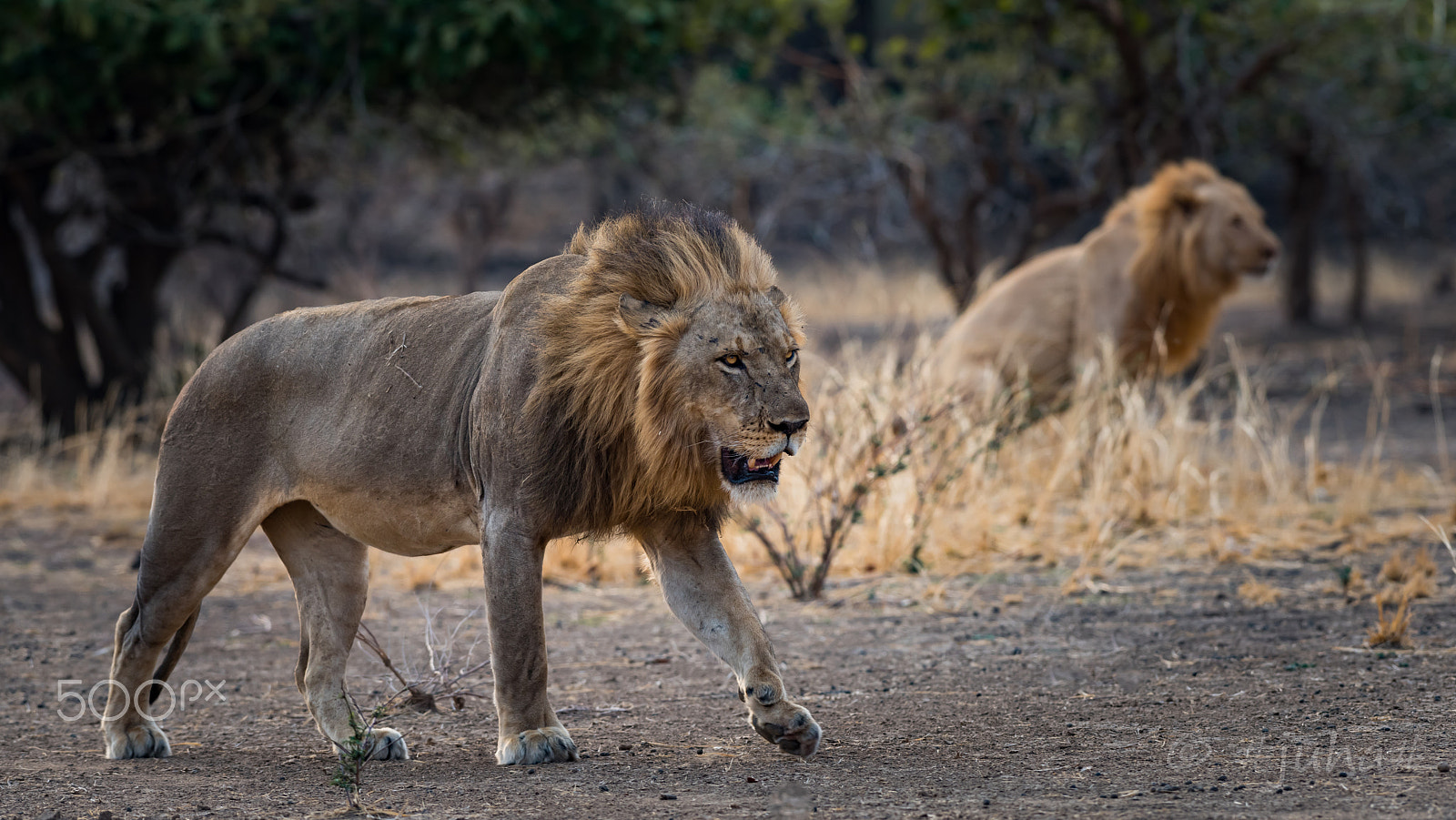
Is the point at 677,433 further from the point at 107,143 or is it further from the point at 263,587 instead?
the point at 107,143

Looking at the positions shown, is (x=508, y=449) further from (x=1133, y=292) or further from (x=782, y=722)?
(x=1133, y=292)

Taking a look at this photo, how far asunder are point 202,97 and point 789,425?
6.89 meters

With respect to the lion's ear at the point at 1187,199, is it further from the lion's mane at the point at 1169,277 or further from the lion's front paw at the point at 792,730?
the lion's front paw at the point at 792,730

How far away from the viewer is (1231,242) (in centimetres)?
866

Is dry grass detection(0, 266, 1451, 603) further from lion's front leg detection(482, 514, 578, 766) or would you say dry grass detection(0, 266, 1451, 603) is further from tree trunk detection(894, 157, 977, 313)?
tree trunk detection(894, 157, 977, 313)

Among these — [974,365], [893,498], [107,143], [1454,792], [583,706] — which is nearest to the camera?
[1454,792]

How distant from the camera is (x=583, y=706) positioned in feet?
14.7

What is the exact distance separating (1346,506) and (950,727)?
12.6ft

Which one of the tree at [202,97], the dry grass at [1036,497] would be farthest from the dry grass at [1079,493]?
the tree at [202,97]

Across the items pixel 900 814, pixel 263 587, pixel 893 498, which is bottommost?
pixel 263 587

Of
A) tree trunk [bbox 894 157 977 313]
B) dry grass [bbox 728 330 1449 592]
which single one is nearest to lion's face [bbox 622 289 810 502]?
dry grass [bbox 728 330 1449 592]

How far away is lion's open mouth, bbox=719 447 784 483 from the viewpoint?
3.43 meters

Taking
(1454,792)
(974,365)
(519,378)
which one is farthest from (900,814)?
(974,365)

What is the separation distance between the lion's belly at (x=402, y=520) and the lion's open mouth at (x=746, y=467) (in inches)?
28.7
